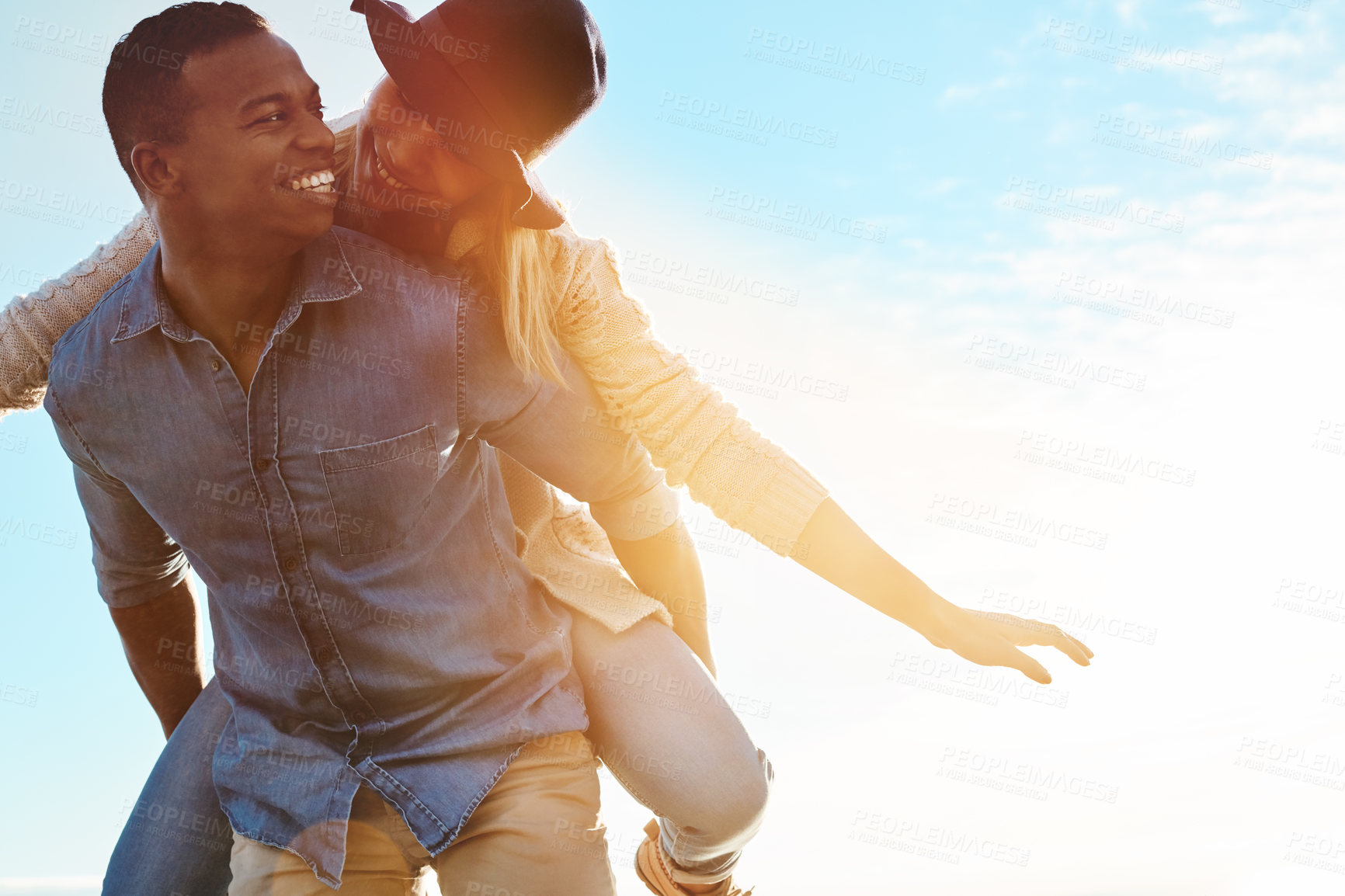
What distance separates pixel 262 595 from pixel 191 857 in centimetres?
61

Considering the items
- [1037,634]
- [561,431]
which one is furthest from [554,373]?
[1037,634]

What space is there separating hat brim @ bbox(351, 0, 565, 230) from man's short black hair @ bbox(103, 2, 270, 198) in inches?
8.4

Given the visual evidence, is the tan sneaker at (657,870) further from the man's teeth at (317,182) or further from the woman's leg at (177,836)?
the man's teeth at (317,182)

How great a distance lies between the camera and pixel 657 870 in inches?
83.4

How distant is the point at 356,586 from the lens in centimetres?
180

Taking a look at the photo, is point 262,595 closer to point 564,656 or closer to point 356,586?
point 356,586

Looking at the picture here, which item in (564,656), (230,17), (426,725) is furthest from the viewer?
(564,656)

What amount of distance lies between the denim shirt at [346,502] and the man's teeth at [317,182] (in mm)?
117

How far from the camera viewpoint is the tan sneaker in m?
2.11

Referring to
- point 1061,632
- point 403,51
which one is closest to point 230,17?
point 403,51

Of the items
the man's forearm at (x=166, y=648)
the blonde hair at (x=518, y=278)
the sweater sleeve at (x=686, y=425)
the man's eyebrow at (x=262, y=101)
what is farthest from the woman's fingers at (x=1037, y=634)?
the man's forearm at (x=166, y=648)

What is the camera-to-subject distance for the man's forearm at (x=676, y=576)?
6.97 ft

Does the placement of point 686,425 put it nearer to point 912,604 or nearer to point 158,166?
point 912,604

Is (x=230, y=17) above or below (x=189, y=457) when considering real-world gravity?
above
